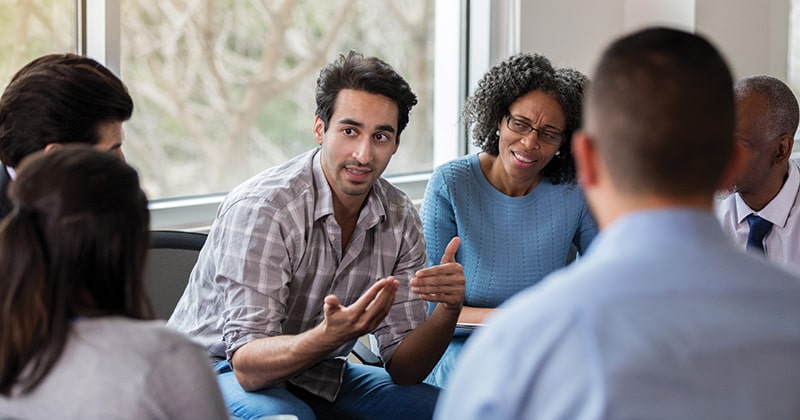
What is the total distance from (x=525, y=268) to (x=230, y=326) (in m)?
1.10

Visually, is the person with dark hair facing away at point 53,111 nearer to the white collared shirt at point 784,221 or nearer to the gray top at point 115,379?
the gray top at point 115,379

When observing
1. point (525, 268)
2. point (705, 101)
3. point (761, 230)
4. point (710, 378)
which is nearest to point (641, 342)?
point (710, 378)

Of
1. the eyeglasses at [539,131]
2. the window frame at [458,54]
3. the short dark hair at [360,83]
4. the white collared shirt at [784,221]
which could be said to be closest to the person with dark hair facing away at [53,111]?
the short dark hair at [360,83]

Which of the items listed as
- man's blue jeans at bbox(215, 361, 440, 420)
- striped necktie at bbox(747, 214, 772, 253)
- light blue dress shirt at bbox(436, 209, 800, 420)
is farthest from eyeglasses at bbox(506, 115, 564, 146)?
light blue dress shirt at bbox(436, 209, 800, 420)

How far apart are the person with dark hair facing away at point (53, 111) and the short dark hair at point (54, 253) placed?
654 mm

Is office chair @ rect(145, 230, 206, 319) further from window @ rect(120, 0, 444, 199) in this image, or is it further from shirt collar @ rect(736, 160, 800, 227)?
shirt collar @ rect(736, 160, 800, 227)

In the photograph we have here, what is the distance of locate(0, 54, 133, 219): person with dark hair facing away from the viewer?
75.5 inches

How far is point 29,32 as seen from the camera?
108 inches

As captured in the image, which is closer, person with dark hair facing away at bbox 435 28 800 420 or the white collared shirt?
person with dark hair facing away at bbox 435 28 800 420

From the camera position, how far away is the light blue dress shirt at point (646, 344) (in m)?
0.96

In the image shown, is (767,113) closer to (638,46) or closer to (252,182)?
(252,182)

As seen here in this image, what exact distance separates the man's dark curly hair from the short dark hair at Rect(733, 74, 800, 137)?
56cm

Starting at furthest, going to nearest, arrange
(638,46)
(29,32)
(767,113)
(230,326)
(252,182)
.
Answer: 1. (29,32)
2. (767,113)
3. (252,182)
4. (230,326)
5. (638,46)

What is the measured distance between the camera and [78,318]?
1271mm
